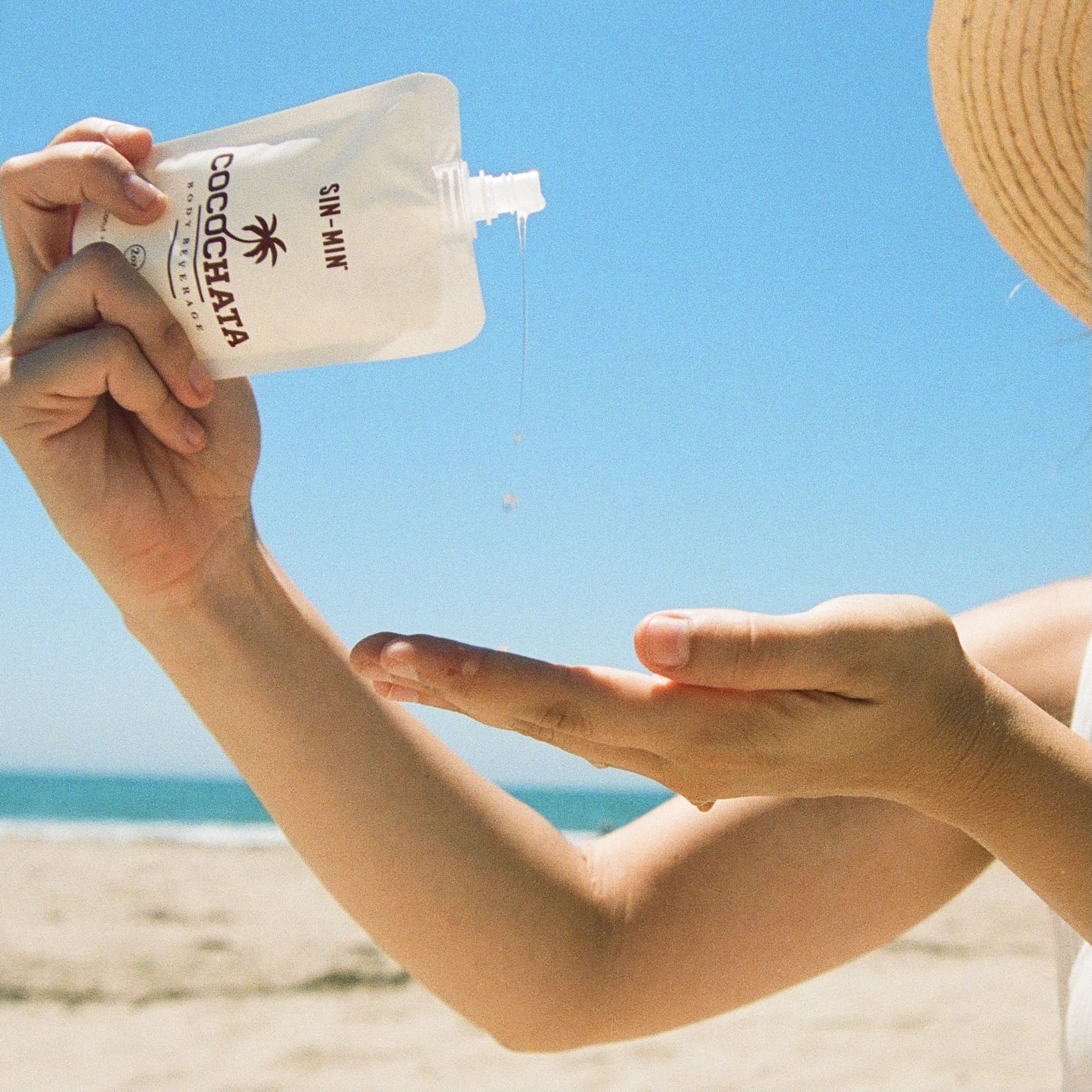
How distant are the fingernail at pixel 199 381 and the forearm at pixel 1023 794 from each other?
29.3 inches

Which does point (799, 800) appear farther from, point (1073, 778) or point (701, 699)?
point (701, 699)

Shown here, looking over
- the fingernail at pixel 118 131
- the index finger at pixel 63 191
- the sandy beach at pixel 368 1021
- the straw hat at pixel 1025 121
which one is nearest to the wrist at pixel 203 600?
the index finger at pixel 63 191

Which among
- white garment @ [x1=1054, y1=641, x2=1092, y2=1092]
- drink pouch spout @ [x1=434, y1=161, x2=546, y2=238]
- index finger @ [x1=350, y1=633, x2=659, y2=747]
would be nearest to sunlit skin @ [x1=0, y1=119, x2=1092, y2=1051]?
index finger @ [x1=350, y1=633, x2=659, y2=747]

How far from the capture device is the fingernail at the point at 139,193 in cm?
103

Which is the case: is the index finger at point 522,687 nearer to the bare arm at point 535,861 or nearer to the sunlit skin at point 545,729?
the sunlit skin at point 545,729

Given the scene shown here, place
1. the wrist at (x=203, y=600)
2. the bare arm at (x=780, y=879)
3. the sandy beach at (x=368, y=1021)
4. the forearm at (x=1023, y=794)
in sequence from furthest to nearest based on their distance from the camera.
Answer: the sandy beach at (x=368, y=1021), the bare arm at (x=780, y=879), the wrist at (x=203, y=600), the forearm at (x=1023, y=794)

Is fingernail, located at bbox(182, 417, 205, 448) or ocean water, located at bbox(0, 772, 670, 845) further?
ocean water, located at bbox(0, 772, 670, 845)

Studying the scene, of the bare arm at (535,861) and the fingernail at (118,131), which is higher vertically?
the fingernail at (118,131)

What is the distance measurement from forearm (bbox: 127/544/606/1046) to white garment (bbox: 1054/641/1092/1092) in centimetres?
52

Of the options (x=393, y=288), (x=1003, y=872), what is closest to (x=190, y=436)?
(x=393, y=288)

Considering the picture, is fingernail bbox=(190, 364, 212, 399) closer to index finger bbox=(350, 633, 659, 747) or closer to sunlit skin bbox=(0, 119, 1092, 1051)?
sunlit skin bbox=(0, 119, 1092, 1051)

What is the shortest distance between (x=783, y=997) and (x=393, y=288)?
13.6ft

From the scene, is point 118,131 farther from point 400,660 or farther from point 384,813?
point 384,813

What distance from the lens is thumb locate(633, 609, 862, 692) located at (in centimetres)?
80
